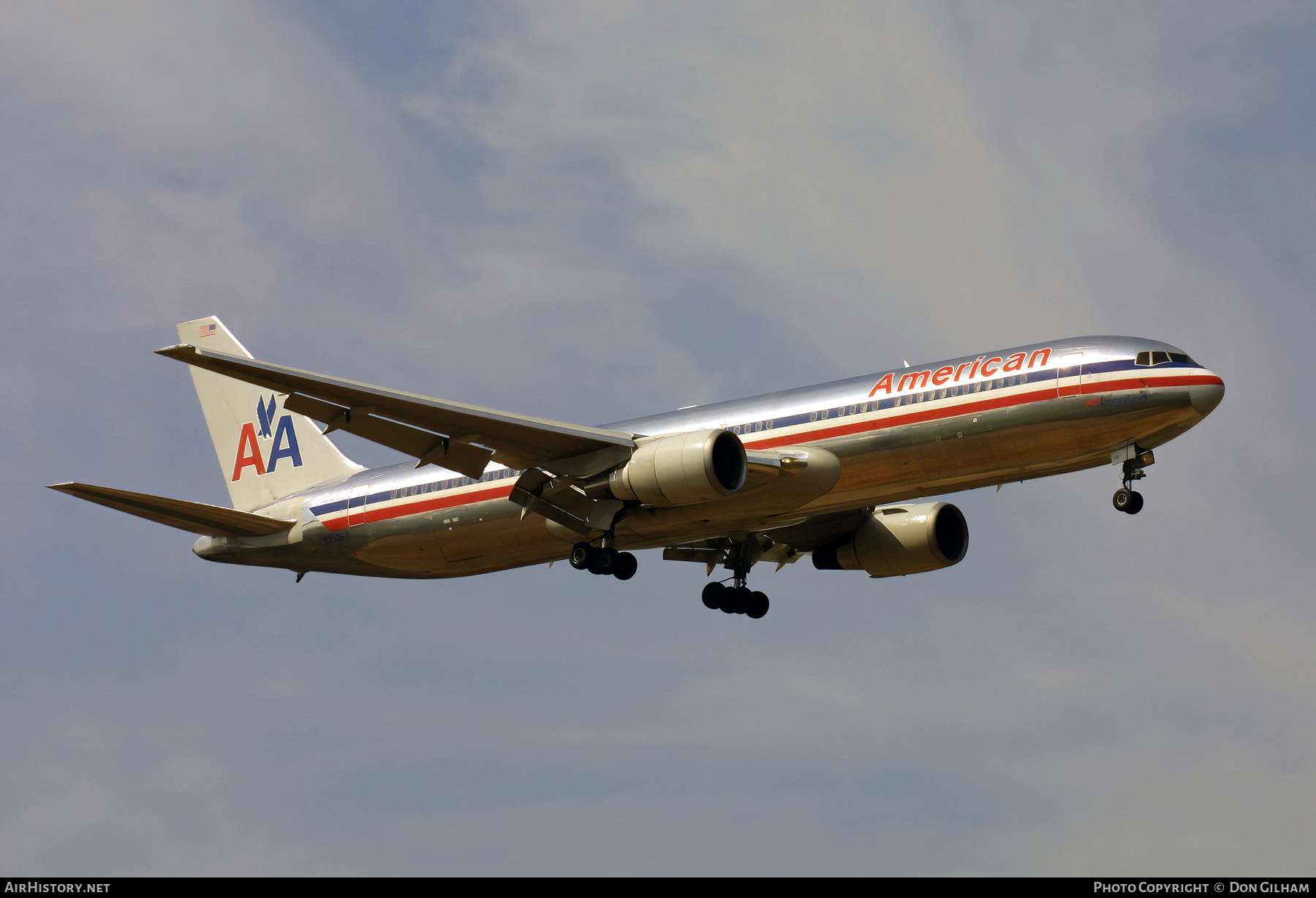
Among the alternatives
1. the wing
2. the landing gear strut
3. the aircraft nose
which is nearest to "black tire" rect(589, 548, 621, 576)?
the wing

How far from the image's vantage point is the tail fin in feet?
145

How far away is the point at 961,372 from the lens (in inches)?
1325

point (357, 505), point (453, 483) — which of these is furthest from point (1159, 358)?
point (357, 505)

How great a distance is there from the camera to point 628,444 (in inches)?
1380

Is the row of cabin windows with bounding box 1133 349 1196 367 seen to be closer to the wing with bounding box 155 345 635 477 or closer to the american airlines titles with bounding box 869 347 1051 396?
the american airlines titles with bounding box 869 347 1051 396

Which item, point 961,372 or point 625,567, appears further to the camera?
point 625,567

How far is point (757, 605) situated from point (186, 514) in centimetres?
1647

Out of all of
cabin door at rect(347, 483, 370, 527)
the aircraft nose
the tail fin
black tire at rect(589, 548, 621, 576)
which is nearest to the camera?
the aircraft nose

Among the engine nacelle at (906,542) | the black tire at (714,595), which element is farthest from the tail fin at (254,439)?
the engine nacelle at (906,542)

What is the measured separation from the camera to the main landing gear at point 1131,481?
1298 inches

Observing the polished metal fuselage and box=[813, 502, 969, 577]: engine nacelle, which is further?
box=[813, 502, 969, 577]: engine nacelle

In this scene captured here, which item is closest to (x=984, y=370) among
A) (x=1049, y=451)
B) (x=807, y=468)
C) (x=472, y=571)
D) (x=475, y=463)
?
(x=1049, y=451)

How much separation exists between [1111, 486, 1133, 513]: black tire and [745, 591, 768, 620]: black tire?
12.5 meters

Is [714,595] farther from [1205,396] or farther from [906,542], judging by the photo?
[1205,396]
